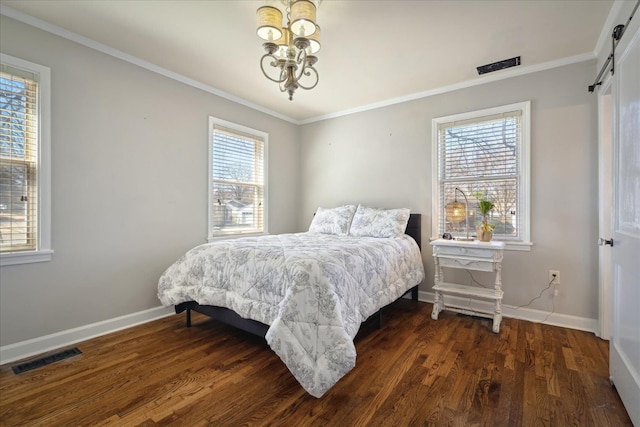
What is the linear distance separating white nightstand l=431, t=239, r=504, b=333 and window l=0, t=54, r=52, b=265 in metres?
3.33

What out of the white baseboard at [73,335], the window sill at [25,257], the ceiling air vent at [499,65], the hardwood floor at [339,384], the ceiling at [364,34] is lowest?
the hardwood floor at [339,384]

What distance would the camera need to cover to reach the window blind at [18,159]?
7.09ft

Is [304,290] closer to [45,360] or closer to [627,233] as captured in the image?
[627,233]

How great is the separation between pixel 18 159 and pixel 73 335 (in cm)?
142

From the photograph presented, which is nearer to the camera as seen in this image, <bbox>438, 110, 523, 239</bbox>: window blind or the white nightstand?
the white nightstand

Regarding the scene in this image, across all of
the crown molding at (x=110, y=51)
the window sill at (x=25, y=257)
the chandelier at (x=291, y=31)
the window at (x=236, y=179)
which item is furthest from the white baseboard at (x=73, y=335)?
the chandelier at (x=291, y=31)

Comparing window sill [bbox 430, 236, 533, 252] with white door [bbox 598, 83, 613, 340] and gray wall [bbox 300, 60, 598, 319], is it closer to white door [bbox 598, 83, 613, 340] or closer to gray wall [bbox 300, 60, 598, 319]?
gray wall [bbox 300, 60, 598, 319]

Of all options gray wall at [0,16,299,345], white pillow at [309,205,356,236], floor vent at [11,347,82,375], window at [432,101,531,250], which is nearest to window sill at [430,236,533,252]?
Result: window at [432,101,531,250]

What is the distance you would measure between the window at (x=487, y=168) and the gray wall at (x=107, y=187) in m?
2.71

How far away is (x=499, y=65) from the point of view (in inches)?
114

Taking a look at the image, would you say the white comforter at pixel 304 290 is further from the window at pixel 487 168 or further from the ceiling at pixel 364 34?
the ceiling at pixel 364 34

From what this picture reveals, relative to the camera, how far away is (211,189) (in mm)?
3479

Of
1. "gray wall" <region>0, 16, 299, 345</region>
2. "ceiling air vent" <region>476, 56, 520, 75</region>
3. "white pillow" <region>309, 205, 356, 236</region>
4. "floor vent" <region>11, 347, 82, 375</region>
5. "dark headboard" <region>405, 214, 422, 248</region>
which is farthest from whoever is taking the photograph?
"white pillow" <region>309, 205, 356, 236</region>

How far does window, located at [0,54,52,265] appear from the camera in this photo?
85.0 inches
